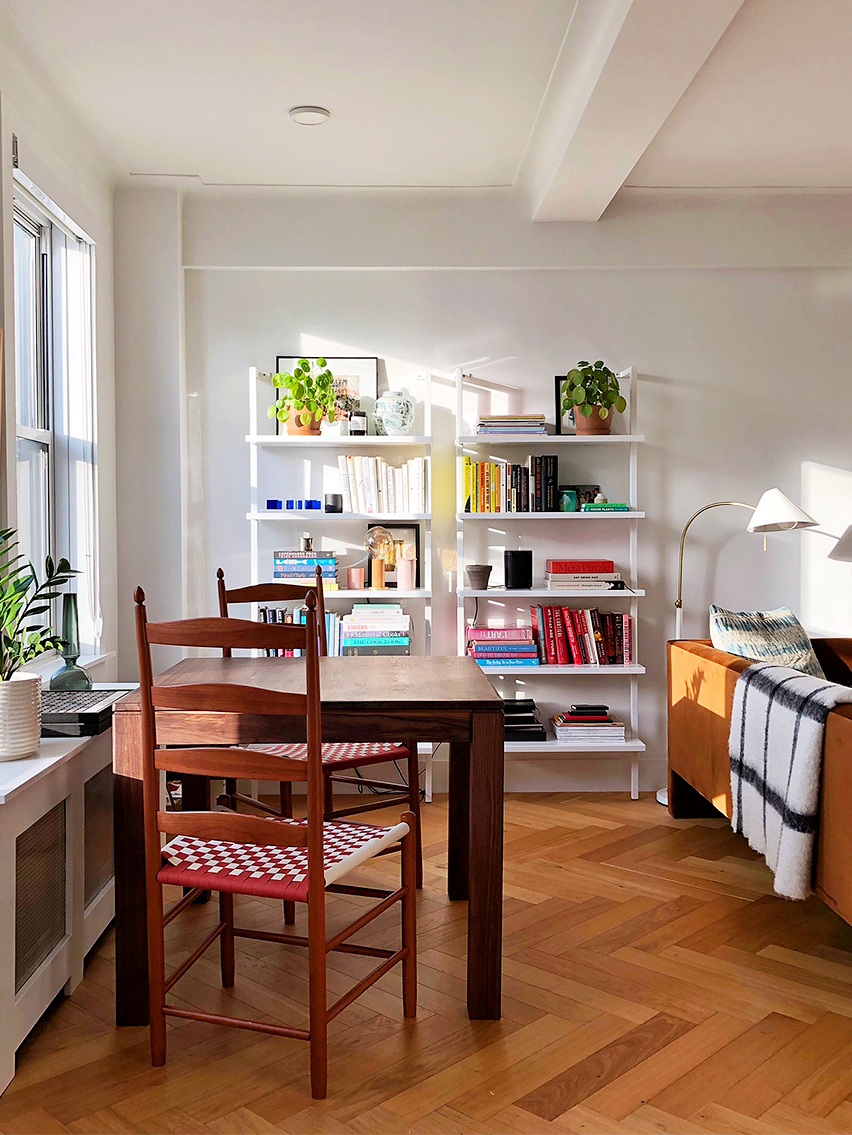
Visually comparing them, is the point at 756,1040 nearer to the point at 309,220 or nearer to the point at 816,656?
the point at 816,656

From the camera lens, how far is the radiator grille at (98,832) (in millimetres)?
2645

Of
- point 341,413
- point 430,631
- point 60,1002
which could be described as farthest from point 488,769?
point 341,413

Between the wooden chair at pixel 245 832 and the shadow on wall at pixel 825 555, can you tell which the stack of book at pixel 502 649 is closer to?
the shadow on wall at pixel 825 555

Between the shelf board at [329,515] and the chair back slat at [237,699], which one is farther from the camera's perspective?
the shelf board at [329,515]

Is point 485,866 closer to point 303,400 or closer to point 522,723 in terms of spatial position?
point 522,723

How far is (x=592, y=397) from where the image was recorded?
419 cm

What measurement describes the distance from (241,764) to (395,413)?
8.43ft

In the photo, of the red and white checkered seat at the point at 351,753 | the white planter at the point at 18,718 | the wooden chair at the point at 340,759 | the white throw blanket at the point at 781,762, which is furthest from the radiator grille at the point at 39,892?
the white throw blanket at the point at 781,762

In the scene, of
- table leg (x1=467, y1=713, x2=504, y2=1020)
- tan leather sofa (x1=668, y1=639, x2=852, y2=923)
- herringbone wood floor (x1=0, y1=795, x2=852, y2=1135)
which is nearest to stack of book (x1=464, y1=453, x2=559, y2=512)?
tan leather sofa (x1=668, y1=639, x2=852, y2=923)

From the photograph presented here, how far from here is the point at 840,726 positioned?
244cm

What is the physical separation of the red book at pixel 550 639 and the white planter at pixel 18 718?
2.45 m

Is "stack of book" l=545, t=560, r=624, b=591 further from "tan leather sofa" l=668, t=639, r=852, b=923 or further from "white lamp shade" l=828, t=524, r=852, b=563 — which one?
"white lamp shade" l=828, t=524, r=852, b=563

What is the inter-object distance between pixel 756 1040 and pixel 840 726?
78 centimetres

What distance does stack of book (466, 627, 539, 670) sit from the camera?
421 cm
